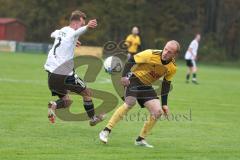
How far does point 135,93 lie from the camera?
35.3 ft

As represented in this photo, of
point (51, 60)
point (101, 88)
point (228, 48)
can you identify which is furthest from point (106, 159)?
point (228, 48)

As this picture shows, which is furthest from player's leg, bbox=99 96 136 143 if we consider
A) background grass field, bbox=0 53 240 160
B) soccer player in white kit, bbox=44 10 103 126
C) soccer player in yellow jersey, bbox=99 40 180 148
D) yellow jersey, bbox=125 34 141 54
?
yellow jersey, bbox=125 34 141 54

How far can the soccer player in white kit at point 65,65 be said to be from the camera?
454 inches

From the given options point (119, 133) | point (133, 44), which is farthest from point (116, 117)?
point (133, 44)

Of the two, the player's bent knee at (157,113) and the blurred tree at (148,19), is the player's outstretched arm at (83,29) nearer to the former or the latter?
the player's bent knee at (157,113)

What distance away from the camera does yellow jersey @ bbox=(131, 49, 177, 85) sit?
10.7 metres

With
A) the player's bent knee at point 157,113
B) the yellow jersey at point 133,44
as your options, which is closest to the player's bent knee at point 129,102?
the player's bent knee at point 157,113

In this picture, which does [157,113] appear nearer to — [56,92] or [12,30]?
[56,92]

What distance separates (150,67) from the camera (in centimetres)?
1086

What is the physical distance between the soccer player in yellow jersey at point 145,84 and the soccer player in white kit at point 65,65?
1.10m

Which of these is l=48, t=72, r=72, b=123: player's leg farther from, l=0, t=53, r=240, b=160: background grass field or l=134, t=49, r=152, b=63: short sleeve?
l=134, t=49, r=152, b=63: short sleeve

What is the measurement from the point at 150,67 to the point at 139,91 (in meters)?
0.45

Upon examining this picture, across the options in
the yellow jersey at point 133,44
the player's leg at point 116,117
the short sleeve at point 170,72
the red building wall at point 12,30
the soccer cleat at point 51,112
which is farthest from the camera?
the red building wall at point 12,30

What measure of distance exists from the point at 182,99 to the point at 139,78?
28.8 feet
